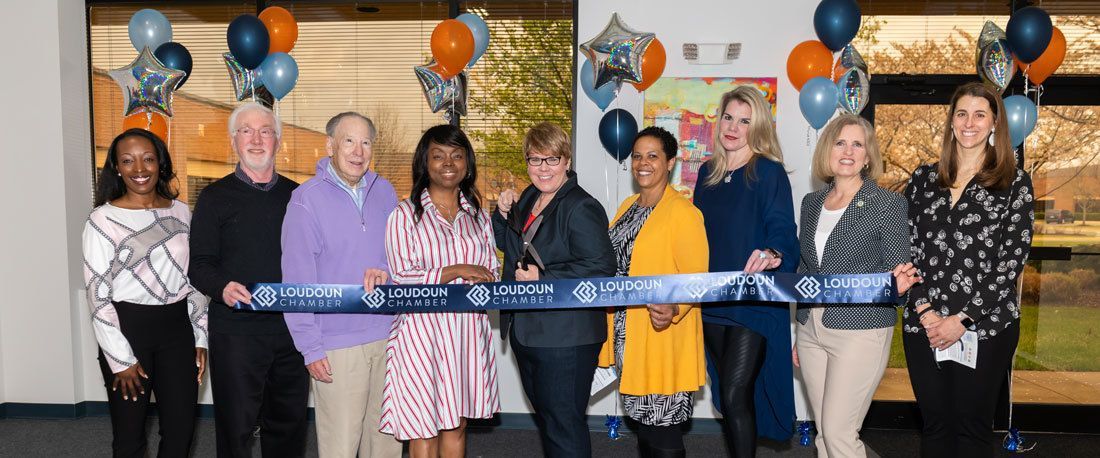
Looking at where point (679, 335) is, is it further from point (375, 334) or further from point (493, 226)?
point (375, 334)

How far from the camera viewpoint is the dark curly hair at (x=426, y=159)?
294 cm

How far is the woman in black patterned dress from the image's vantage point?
2.81 metres

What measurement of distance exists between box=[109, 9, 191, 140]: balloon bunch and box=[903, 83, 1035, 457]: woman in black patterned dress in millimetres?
3971

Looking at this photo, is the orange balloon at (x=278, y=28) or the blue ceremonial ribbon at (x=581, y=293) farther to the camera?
the orange balloon at (x=278, y=28)

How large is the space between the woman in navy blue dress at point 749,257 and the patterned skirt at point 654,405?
17cm

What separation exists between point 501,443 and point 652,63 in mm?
2638

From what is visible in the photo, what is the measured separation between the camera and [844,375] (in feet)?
9.57

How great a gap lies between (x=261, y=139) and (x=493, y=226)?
3.37 ft

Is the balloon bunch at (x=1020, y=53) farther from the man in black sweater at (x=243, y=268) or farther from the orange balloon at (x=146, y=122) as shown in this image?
the orange balloon at (x=146, y=122)

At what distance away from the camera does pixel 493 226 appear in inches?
126

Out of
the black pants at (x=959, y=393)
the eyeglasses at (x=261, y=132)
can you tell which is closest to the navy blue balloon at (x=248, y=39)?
the eyeglasses at (x=261, y=132)

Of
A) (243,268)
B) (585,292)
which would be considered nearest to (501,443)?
(585,292)

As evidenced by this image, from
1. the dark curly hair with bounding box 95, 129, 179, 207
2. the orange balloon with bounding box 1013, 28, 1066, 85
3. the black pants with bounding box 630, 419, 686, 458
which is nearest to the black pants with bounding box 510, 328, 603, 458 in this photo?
the black pants with bounding box 630, 419, 686, 458

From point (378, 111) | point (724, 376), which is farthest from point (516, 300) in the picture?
point (378, 111)
